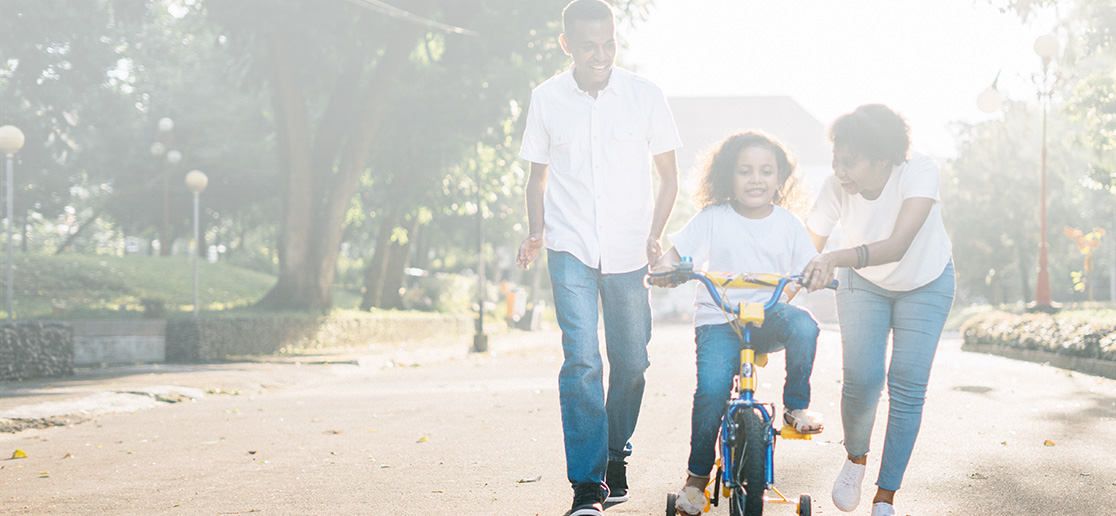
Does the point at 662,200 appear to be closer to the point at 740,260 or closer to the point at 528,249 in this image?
the point at 740,260

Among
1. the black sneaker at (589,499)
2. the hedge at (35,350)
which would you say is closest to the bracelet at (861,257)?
the black sneaker at (589,499)

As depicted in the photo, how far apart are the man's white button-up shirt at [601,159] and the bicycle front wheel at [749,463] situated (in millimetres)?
1046

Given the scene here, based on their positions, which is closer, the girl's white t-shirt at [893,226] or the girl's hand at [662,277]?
the girl's hand at [662,277]

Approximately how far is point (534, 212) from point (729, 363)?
1116mm

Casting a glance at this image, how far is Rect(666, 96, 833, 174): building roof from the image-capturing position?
88188 millimetres

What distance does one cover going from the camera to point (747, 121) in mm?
94938

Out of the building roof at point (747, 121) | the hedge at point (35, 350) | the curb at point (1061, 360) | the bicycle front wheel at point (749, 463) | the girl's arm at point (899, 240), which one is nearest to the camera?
the bicycle front wheel at point (749, 463)

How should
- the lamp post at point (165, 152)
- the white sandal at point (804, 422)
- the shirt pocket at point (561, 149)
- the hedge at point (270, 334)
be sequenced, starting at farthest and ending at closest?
the lamp post at point (165, 152) < the hedge at point (270, 334) < the shirt pocket at point (561, 149) < the white sandal at point (804, 422)

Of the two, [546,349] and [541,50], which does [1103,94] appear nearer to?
[541,50]

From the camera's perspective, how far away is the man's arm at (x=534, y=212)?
458 cm

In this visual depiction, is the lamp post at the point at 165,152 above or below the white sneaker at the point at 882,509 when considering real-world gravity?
above

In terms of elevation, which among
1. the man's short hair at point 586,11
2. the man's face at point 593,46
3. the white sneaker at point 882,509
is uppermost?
the man's short hair at point 586,11

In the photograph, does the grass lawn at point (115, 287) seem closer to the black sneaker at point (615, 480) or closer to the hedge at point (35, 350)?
the hedge at point (35, 350)

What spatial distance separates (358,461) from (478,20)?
14.9 meters
